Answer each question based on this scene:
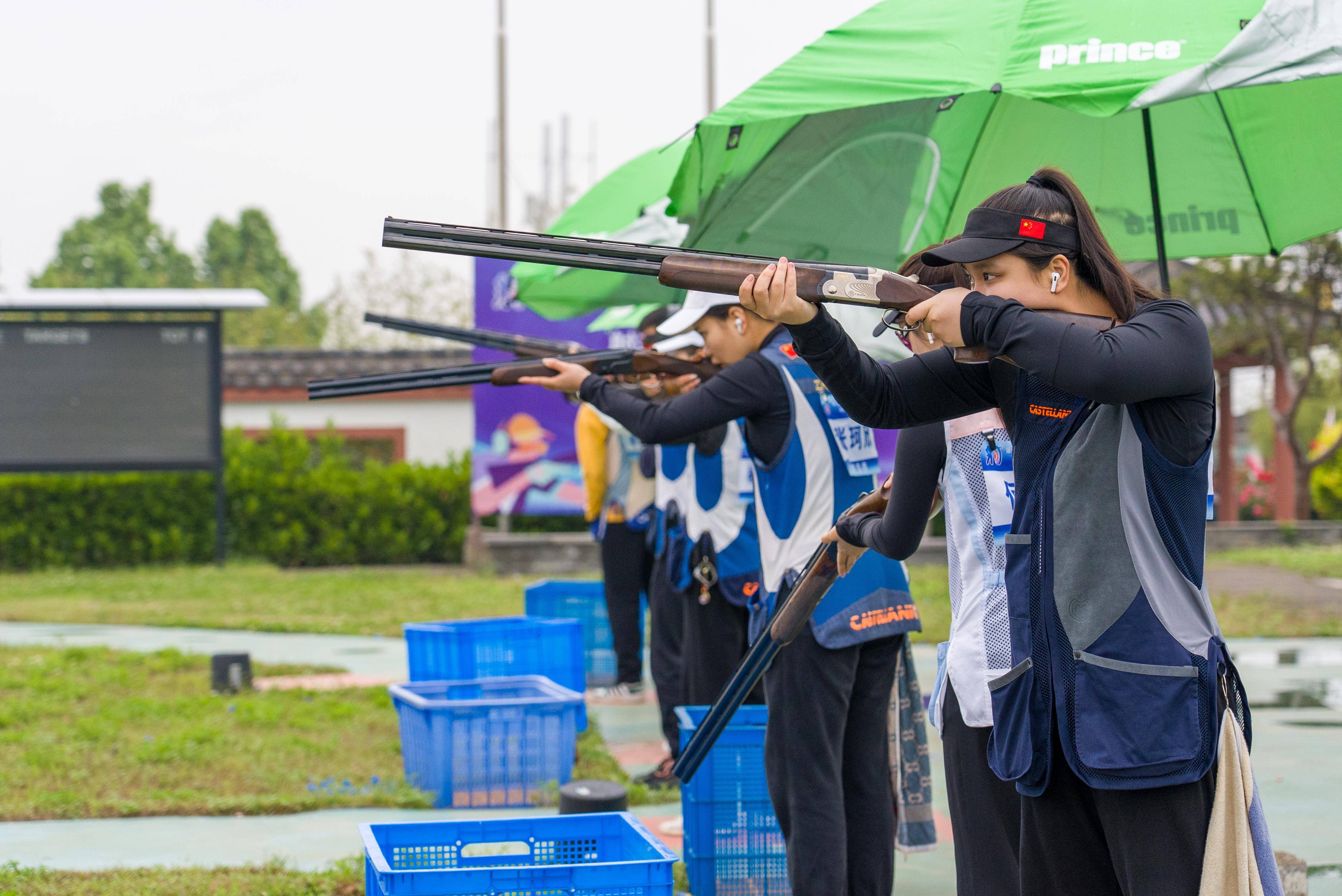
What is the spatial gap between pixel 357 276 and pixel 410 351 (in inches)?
673

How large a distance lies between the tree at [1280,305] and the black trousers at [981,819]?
1359cm

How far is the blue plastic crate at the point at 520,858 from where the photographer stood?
2.71 m

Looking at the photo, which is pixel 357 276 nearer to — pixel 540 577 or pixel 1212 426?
pixel 540 577

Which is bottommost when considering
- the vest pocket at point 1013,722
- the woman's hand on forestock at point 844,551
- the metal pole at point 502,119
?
the vest pocket at point 1013,722

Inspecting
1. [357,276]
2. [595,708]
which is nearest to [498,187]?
[595,708]

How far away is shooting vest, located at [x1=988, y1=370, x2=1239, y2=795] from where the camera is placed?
1909 millimetres

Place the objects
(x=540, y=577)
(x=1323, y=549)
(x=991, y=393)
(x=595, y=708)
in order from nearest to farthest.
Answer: (x=991, y=393) < (x=595, y=708) < (x=540, y=577) < (x=1323, y=549)

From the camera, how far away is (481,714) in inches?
198

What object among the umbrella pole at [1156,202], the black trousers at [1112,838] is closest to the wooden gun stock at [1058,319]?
the black trousers at [1112,838]

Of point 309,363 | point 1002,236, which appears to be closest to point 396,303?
point 309,363

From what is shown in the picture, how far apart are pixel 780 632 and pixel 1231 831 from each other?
4.14 feet

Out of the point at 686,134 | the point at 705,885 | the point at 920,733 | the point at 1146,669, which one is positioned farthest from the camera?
the point at 686,134

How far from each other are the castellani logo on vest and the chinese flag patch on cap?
1219mm

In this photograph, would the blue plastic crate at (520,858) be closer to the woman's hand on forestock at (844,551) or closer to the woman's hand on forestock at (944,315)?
the woman's hand on forestock at (844,551)
